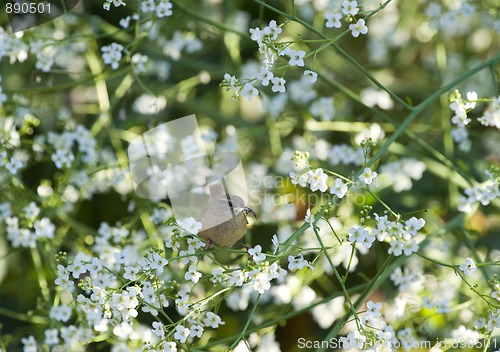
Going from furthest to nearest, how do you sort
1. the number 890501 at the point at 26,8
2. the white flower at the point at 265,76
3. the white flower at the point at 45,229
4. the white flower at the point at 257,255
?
the number 890501 at the point at 26,8 < the white flower at the point at 45,229 < the white flower at the point at 265,76 < the white flower at the point at 257,255

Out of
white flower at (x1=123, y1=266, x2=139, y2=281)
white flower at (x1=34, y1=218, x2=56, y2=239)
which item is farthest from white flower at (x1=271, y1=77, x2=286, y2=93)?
white flower at (x1=34, y1=218, x2=56, y2=239)

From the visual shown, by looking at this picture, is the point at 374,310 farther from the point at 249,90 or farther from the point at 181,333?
the point at 249,90

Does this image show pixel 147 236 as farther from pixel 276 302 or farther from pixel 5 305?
pixel 5 305

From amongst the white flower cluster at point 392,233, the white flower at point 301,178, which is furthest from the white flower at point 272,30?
the white flower cluster at point 392,233

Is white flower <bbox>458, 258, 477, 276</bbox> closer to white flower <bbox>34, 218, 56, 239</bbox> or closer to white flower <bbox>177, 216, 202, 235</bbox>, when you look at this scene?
white flower <bbox>177, 216, 202, 235</bbox>

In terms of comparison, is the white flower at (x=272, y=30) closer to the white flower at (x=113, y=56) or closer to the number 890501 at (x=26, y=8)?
the white flower at (x=113, y=56)

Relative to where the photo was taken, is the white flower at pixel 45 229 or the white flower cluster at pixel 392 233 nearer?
the white flower cluster at pixel 392 233

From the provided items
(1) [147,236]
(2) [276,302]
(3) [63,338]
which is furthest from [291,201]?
(3) [63,338]
